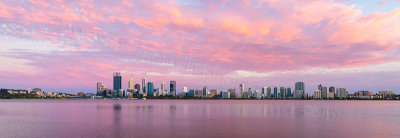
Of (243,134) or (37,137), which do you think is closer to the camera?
(37,137)

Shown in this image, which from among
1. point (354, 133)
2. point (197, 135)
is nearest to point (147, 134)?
point (197, 135)

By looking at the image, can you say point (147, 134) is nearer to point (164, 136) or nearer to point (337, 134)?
point (164, 136)

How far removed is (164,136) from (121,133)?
7.72m

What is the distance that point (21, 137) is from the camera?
43531mm

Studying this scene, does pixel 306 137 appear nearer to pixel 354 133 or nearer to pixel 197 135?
pixel 354 133

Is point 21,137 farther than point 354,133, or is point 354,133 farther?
point 354,133

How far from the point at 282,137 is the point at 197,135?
12.6m

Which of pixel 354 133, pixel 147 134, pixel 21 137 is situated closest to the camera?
pixel 21 137

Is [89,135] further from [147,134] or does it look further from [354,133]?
[354,133]

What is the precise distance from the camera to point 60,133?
47.6 meters

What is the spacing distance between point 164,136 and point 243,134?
485 inches

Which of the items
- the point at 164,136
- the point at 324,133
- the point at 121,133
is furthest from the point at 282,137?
the point at 121,133

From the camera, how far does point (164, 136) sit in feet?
147

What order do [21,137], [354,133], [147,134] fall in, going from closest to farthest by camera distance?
[21,137] → [147,134] → [354,133]
